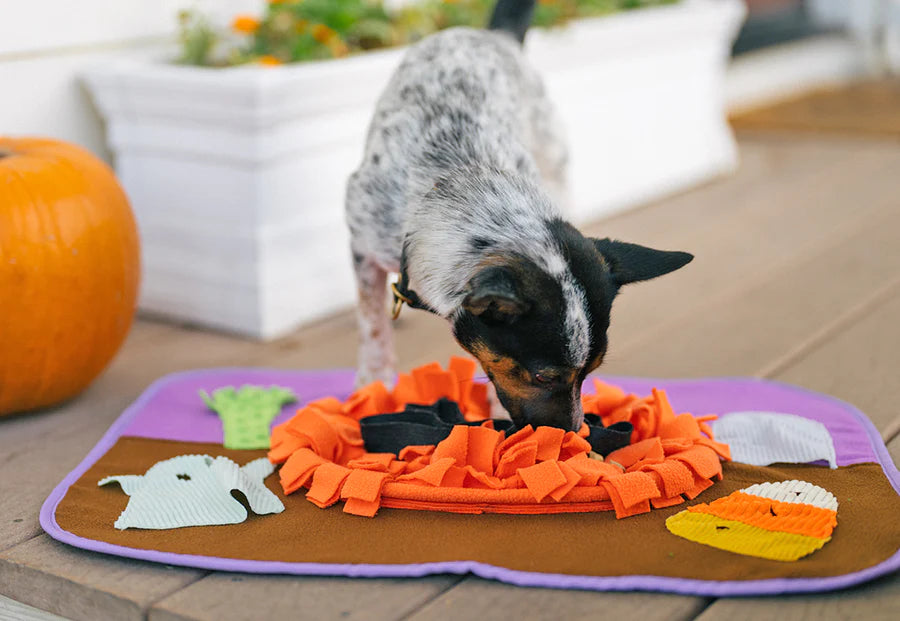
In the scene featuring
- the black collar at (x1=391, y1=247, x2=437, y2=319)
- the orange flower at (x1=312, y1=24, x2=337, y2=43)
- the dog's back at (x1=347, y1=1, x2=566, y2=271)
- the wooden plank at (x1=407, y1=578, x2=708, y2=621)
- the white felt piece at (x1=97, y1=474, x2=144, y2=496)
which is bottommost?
the white felt piece at (x1=97, y1=474, x2=144, y2=496)

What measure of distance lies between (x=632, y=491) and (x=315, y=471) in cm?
65

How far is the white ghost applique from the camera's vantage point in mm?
2072

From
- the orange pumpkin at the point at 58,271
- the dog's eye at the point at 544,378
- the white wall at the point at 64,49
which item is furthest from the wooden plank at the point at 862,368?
the white wall at the point at 64,49

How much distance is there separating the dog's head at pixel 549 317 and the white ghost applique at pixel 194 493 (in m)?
0.54

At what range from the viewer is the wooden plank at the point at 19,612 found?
1.97 meters

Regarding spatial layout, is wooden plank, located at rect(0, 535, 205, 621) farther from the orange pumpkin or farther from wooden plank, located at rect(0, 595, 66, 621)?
the orange pumpkin

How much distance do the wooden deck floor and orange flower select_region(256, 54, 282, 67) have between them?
90 cm

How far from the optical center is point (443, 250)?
2182 millimetres

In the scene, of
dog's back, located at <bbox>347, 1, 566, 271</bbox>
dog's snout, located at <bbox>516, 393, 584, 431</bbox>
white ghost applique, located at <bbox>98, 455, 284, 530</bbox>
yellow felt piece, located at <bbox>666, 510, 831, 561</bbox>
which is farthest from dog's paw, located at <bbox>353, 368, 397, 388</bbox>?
yellow felt piece, located at <bbox>666, 510, 831, 561</bbox>

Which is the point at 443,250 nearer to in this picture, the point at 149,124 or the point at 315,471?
the point at 315,471

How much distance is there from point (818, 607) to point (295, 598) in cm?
89

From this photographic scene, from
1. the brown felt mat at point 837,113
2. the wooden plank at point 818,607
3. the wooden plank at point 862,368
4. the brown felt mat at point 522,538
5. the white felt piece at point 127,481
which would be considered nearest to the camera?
the wooden plank at point 818,607

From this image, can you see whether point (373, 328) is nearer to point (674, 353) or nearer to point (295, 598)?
point (674, 353)

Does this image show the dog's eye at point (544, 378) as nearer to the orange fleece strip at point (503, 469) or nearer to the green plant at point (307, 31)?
the orange fleece strip at point (503, 469)
